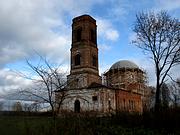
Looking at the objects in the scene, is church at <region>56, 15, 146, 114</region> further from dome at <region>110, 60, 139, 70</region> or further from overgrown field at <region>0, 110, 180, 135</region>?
overgrown field at <region>0, 110, 180, 135</region>

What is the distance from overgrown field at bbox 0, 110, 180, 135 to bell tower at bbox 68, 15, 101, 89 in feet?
107

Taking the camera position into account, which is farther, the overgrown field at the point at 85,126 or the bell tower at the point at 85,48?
the bell tower at the point at 85,48

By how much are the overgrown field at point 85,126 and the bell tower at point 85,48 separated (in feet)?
107

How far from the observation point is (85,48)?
53250 millimetres

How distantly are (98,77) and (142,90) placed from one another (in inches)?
628

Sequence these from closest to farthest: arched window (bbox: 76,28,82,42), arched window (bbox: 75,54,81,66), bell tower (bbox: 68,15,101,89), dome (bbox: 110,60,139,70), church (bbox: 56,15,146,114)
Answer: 1. church (bbox: 56,15,146,114)
2. bell tower (bbox: 68,15,101,89)
3. arched window (bbox: 75,54,81,66)
4. arched window (bbox: 76,28,82,42)
5. dome (bbox: 110,60,139,70)

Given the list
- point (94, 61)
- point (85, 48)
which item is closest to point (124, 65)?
point (94, 61)

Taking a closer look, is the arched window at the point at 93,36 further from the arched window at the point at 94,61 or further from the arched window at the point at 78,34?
the arched window at the point at 94,61

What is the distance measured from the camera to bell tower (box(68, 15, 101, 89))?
173 ft

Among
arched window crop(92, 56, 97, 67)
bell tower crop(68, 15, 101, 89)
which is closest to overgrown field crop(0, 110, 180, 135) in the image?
bell tower crop(68, 15, 101, 89)

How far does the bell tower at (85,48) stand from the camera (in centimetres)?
5281

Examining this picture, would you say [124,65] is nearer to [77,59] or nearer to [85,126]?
[77,59]

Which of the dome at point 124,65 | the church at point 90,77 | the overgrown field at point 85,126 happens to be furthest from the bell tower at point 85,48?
the overgrown field at point 85,126

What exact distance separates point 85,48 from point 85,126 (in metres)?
43.2
